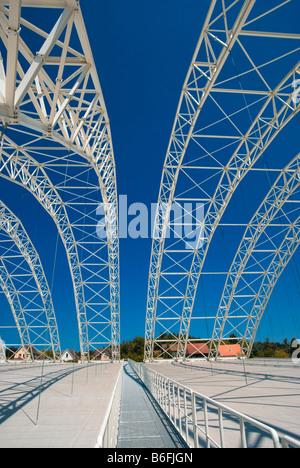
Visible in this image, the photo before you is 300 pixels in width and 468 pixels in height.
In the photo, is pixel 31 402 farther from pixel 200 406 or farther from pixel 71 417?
pixel 200 406

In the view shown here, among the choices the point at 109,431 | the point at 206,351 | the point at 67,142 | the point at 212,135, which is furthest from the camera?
the point at 206,351

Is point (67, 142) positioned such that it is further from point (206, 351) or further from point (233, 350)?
point (206, 351)

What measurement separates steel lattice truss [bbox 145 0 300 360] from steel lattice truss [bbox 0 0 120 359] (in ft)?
15.4

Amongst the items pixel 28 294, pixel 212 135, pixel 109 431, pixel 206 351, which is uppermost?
pixel 212 135

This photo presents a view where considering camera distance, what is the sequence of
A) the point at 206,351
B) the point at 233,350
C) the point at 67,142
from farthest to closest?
the point at 206,351 → the point at 233,350 → the point at 67,142

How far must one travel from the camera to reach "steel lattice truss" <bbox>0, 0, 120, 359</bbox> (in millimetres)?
6609

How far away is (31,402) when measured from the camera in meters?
8.78

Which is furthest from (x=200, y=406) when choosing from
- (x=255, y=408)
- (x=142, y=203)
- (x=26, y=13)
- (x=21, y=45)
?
(x=142, y=203)

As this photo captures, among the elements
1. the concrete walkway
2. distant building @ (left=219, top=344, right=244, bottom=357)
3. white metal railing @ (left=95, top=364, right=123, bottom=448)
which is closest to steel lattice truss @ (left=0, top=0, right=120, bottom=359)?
white metal railing @ (left=95, top=364, right=123, bottom=448)

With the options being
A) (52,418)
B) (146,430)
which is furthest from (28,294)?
(146,430)

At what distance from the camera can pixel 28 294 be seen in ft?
118

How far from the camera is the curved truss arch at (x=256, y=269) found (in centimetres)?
2606

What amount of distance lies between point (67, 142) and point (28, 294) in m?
30.9
